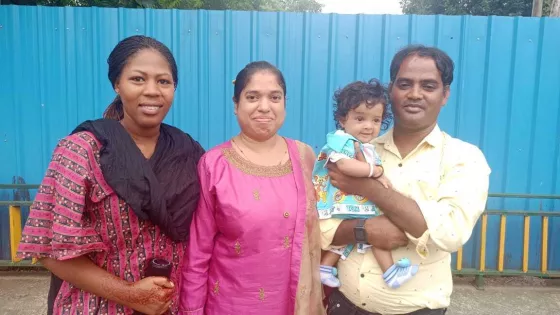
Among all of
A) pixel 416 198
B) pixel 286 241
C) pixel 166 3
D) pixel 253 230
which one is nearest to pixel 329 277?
pixel 286 241

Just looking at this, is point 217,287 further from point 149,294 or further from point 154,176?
point 154,176

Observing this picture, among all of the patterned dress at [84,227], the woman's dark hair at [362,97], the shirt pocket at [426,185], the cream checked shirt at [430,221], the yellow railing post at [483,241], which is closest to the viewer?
the patterned dress at [84,227]

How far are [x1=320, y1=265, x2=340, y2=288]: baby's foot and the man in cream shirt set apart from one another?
34mm

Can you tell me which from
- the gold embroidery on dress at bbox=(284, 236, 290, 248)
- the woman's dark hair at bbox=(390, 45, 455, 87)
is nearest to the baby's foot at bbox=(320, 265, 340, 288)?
the gold embroidery on dress at bbox=(284, 236, 290, 248)

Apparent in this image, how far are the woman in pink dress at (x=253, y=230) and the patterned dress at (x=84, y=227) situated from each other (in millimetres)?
267

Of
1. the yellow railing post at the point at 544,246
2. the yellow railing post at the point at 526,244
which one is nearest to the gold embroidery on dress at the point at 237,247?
the yellow railing post at the point at 526,244

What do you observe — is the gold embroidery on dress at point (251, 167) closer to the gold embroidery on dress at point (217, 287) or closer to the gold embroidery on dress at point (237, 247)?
the gold embroidery on dress at point (237, 247)

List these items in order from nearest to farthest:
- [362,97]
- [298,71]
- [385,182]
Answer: [385,182] → [362,97] → [298,71]

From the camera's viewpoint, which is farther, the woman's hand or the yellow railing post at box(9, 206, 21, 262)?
the yellow railing post at box(9, 206, 21, 262)

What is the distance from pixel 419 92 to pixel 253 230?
97 centimetres

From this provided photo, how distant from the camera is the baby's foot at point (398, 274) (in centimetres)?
169

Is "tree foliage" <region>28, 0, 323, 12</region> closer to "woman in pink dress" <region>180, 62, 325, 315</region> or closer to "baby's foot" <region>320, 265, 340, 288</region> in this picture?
"woman in pink dress" <region>180, 62, 325, 315</region>

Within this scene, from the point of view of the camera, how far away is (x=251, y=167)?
189 centimetres

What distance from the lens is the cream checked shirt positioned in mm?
1602
